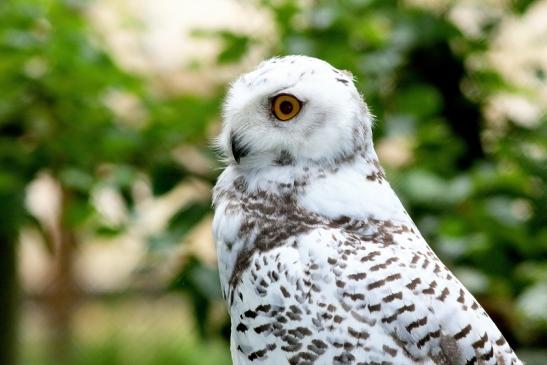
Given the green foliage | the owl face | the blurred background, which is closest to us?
the owl face

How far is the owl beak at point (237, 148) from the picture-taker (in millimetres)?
2625

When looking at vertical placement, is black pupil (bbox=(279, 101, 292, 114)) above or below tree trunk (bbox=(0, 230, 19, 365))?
above

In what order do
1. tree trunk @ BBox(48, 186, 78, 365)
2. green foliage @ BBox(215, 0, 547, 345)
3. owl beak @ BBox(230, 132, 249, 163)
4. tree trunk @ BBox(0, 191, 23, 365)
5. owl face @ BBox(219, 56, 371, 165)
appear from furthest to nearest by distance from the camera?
tree trunk @ BBox(48, 186, 78, 365)
tree trunk @ BBox(0, 191, 23, 365)
green foliage @ BBox(215, 0, 547, 345)
owl beak @ BBox(230, 132, 249, 163)
owl face @ BBox(219, 56, 371, 165)

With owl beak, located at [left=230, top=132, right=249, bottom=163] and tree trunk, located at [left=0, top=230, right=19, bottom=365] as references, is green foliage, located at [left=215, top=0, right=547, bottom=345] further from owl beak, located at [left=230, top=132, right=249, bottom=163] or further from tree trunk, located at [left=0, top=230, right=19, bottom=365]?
tree trunk, located at [left=0, top=230, right=19, bottom=365]

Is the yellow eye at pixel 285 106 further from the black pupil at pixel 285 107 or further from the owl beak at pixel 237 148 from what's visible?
the owl beak at pixel 237 148

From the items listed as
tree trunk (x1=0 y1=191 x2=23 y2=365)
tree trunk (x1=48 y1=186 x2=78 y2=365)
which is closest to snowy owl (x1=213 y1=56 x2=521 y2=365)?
tree trunk (x1=0 y1=191 x2=23 y2=365)

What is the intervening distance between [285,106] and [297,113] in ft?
0.13

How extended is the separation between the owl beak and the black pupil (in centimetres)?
15

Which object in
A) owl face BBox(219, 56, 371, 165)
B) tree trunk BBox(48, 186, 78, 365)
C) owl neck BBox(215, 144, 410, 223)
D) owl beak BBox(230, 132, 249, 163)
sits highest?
owl face BBox(219, 56, 371, 165)

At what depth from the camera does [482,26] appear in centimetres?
512

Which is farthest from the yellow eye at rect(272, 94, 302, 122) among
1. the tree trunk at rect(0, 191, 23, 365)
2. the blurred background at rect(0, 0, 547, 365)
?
the tree trunk at rect(0, 191, 23, 365)

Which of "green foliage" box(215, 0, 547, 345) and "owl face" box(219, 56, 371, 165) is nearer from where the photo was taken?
"owl face" box(219, 56, 371, 165)

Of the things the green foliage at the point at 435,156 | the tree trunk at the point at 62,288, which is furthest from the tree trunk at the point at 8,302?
the tree trunk at the point at 62,288

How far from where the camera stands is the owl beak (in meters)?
2.62
